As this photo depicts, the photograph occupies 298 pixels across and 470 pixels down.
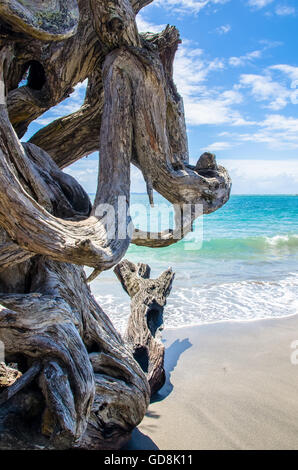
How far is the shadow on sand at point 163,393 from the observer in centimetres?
359

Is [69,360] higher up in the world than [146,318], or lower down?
higher up

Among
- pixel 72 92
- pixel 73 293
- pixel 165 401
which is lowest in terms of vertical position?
pixel 165 401

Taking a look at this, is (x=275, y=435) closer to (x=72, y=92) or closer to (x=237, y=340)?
(x=237, y=340)

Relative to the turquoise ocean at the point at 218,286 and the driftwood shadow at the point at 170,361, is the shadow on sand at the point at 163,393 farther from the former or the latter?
the turquoise ocean at the point at 218,286

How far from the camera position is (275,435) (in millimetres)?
3650

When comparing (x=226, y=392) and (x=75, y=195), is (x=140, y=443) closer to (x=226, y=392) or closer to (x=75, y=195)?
(x=226, y=392)

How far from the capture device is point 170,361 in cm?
551

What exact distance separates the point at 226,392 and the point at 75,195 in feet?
10.3

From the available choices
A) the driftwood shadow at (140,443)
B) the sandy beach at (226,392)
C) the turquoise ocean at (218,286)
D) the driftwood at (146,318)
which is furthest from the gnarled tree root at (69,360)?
the turquoise ocean at (218,286)

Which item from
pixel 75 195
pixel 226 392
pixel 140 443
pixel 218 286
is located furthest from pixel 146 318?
pixel 218 286

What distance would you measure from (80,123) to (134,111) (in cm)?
90

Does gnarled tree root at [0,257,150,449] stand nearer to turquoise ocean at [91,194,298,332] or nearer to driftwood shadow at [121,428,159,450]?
driftwood shadow at [121,428,159,450]
